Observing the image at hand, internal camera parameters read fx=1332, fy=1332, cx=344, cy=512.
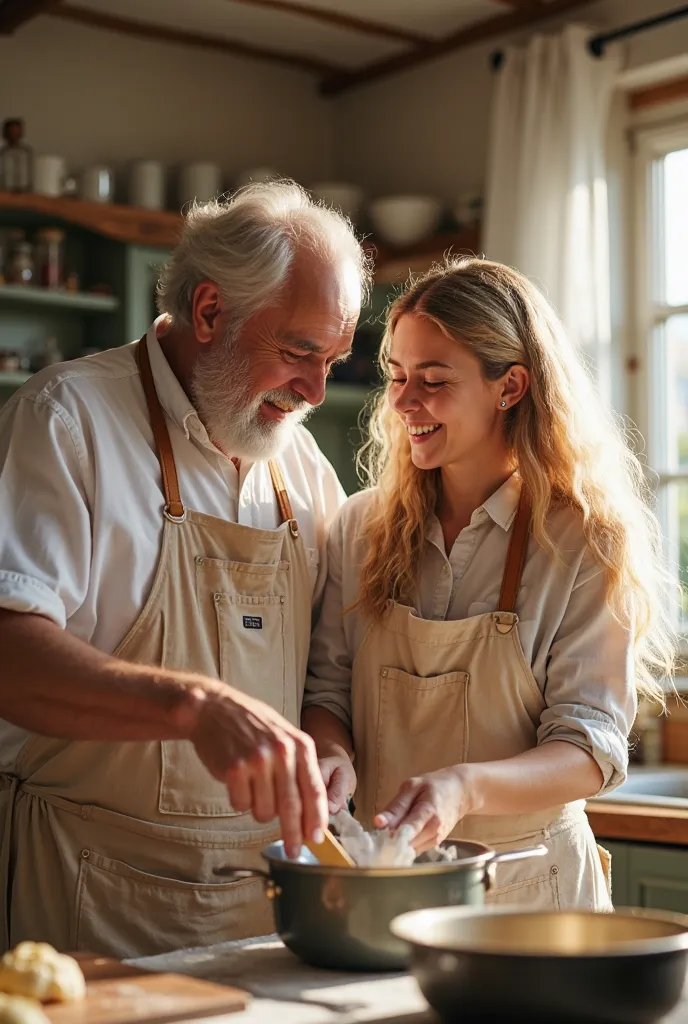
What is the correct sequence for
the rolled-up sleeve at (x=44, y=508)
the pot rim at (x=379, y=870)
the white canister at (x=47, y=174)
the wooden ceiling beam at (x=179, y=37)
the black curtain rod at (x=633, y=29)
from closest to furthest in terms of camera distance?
1. the pot rim at (x=379, y=870)
2. the rolled-up sleeve at (x=44, y=508)
3. the black curtain rod at (x=633, y=29)
4. the white canister at (x=47, y=174)
5. the wooden ceiling beam at (x=179, y=37)

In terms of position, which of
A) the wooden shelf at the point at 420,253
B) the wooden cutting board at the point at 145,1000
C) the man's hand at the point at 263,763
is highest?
the wooden shelf at the point at 420,253

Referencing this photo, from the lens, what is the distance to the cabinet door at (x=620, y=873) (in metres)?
2.76

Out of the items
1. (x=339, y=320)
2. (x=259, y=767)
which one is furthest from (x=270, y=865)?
(x=339, y=320)

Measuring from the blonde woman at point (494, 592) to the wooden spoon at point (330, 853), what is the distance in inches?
10.4

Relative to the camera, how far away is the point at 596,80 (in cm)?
375

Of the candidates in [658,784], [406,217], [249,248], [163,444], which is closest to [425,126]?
[406,217]

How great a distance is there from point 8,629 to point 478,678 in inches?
26.1

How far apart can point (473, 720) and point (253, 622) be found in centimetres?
34

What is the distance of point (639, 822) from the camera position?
8.95 ft

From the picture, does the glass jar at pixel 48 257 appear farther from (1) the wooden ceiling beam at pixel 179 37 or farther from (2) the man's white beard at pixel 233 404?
(2) the man's white beard at pixel 233 404

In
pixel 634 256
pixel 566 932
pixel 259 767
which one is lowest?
pixel 566 932

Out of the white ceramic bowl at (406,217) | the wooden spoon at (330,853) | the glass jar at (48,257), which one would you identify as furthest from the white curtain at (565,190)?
the wooden spoon at (330,853)

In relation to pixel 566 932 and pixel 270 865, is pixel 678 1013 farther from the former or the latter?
pixel 270 865

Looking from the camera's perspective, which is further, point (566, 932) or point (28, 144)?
point (28, 144)
